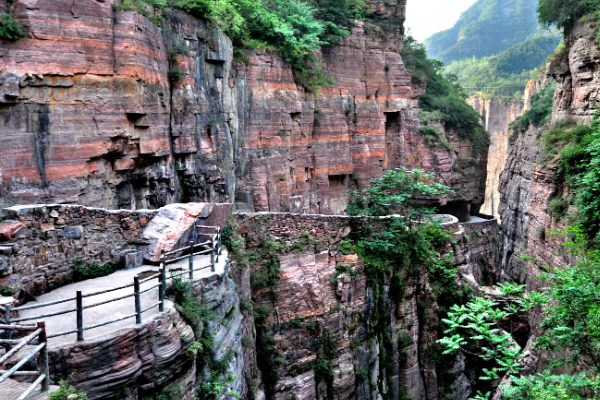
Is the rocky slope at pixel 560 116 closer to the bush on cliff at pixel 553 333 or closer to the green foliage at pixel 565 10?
the green foliage at pixel 565 10

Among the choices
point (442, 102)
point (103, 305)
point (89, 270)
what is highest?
point (442, 102)

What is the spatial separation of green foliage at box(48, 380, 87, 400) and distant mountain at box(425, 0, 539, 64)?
326ft

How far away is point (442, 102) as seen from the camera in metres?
34.1

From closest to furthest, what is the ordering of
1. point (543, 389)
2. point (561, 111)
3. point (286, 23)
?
point (543, 389) → point (561, 111) → point (286, 23)

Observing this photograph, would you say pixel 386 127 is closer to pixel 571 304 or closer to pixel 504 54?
pixel 571 304

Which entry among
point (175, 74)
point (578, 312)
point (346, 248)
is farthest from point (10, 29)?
point (578, 312)

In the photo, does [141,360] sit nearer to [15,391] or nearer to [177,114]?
[15,391]

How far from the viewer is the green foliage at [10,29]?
1013 cm

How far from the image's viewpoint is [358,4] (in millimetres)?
25797

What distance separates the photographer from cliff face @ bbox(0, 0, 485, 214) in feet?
35.4

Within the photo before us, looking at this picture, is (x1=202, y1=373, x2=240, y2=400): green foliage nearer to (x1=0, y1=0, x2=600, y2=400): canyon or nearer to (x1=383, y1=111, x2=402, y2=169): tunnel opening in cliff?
(x1=0, y1=0, x2=600, y2=400): canyon

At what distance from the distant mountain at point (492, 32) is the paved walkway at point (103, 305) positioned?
315 feet

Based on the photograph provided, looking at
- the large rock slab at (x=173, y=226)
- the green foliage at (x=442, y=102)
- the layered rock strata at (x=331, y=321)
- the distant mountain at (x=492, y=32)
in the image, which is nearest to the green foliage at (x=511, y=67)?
the distant mountain at (x=492, y=32)

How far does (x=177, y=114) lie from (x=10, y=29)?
5.57m
